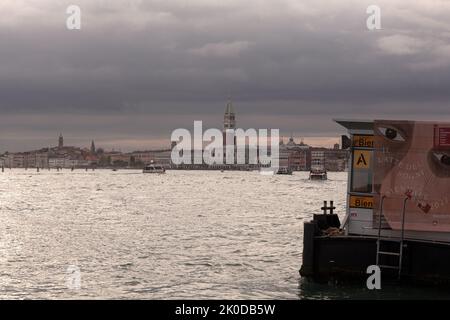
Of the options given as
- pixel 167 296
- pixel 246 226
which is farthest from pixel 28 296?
pixel 246 226

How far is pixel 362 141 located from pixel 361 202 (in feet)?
5.97

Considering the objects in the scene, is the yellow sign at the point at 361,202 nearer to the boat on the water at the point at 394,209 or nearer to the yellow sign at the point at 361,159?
the boat on the water at the point at 394,209

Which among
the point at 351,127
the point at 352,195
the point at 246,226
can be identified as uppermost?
the point at 351,127

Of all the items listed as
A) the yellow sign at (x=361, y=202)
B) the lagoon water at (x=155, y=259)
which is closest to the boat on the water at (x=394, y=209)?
the yellow sign at (x=361, y=202)

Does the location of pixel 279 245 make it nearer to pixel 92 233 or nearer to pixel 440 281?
pixel 92 233

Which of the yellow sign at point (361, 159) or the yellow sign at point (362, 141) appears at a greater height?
the yellow sign at point (362, 141)

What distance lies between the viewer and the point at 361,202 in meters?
22.9

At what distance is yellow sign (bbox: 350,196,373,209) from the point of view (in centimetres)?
2283

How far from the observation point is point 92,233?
45.3 meters

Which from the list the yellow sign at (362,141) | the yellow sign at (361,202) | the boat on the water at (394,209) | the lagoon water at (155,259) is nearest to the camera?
the boat on the water at (394,209)

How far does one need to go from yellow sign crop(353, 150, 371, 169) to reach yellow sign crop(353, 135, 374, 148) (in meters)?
0.18

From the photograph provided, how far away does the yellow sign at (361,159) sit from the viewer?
75.3ft

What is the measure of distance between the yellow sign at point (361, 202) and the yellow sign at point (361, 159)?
93 cm
